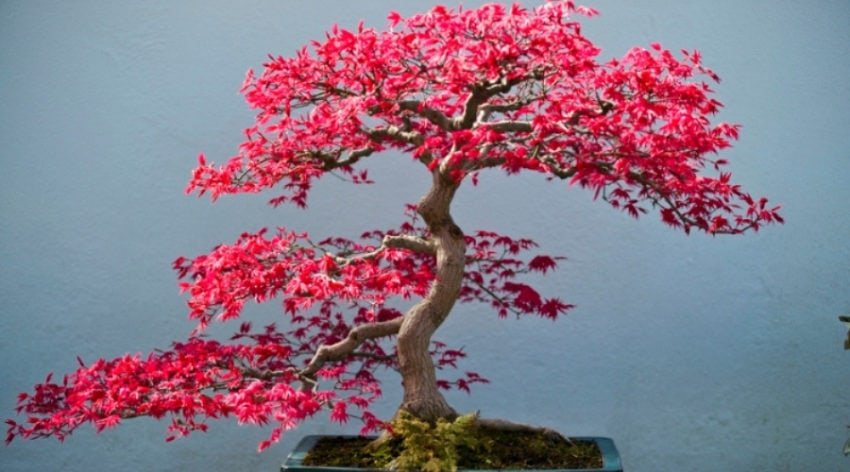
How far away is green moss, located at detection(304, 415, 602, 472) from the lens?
257 centimetres

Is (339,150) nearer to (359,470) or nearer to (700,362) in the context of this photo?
(359,470)

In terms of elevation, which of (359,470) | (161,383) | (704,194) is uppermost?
(704,194)

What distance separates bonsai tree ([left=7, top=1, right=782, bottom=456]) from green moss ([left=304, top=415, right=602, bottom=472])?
0.32 feet

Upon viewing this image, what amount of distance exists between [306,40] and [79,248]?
3.56ft

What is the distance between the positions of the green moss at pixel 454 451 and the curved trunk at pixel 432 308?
0.07 m

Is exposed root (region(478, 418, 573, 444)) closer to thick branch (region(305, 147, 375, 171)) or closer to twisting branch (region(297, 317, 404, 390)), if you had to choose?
twisting branch (region(297, 317, 404, 390))

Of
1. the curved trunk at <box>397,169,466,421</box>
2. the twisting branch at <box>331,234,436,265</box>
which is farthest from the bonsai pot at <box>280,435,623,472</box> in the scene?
the twisting branch at <box>331,234,436,265</box>

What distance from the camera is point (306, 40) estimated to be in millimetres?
3930

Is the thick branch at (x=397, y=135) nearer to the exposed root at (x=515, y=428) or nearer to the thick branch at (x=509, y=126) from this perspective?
the thick branch at (x=509, y=126)

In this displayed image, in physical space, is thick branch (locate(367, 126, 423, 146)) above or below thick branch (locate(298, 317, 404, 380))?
above

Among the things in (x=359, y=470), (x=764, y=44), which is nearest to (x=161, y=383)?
(x=359, y=470)

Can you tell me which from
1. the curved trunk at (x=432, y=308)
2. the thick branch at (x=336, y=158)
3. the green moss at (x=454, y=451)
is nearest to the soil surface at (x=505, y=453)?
the green moss at (x=454, y=451)

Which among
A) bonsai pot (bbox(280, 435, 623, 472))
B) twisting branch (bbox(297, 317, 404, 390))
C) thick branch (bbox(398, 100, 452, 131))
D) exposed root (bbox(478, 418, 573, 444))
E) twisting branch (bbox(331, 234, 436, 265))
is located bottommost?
bonsai pot (bbox(280, 435, 623, 472))

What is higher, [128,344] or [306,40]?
[306,40]
